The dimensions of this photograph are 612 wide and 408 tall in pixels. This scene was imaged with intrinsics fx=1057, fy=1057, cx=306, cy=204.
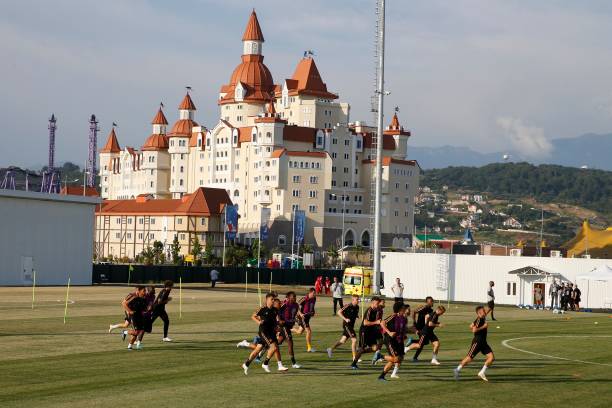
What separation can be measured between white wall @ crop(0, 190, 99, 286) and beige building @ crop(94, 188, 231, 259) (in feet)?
256

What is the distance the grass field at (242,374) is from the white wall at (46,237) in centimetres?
3871

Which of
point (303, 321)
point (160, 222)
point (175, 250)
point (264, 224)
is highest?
point (160, 222)

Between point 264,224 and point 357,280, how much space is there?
78610mm

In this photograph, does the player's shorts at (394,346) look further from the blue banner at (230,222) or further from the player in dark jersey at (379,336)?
the blue banner at (230,222)

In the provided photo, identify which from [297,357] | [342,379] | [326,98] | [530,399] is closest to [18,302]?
[297,357]

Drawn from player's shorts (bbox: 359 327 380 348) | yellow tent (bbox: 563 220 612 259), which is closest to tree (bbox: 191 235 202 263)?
yellow tent (bbox: 563 220 612 259)

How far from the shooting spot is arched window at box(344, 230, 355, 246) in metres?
179

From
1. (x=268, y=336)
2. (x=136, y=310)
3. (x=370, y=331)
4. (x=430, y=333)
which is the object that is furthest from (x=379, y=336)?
(x=136, y=310)

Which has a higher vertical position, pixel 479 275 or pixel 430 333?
pixel 479 275

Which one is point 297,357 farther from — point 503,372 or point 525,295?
point 525,295

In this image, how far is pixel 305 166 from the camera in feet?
587

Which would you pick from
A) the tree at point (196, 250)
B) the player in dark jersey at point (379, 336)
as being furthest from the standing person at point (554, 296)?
the tree at point (196, 250)

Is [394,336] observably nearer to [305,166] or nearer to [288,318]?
[288,318]

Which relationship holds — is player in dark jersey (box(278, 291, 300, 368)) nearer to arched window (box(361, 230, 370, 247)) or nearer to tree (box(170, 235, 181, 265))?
tree (box(170, 235, 181, 265))
